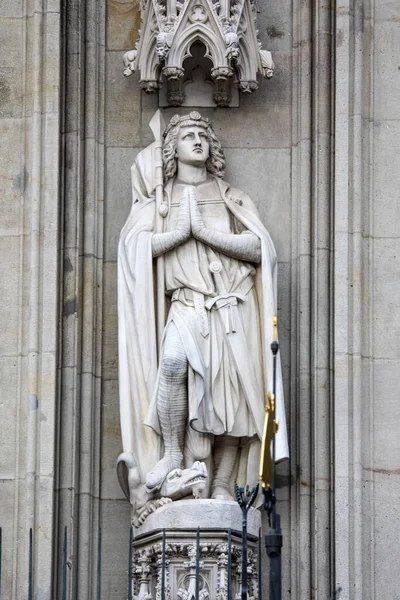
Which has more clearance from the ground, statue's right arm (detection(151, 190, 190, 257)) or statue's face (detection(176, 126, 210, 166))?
statue's face (detection(176, 126, 210, 166))

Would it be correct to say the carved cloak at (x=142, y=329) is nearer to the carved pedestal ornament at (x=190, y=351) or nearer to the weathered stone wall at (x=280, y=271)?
the carved pedestal ornament at (x=190, y=351)

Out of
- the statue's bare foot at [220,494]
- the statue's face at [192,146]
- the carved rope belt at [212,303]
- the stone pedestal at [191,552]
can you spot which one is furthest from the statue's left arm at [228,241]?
the stone pedestal at [191,552]

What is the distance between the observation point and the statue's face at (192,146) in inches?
529

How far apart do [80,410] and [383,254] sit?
7.16 ft

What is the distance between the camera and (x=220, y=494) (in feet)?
42.3

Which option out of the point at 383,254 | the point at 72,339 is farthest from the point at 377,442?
the point at 72,339

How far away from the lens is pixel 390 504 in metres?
12.8

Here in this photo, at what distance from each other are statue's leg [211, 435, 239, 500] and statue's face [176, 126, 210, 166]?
72.2 inches

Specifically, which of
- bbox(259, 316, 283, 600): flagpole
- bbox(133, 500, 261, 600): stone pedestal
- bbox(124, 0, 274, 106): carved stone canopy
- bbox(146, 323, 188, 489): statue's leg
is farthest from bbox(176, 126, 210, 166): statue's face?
bbox(259, 316, 283, 600): flagpole

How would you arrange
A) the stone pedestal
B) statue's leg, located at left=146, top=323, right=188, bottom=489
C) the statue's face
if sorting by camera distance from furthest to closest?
the statue's face, statue's leg, located at left=146, top=323, right=188, bottom=489, the stone pedestal

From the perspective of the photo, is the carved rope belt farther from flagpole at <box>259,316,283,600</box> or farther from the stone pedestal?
Answer: flagpole at <box>259,316,283,600</box>

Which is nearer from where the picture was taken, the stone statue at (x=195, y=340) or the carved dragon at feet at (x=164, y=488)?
the carved dragon at feet at (x=164, y=488)

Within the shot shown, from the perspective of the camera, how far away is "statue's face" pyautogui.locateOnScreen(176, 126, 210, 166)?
44.1 feet

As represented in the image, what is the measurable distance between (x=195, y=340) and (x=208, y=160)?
1.33m
